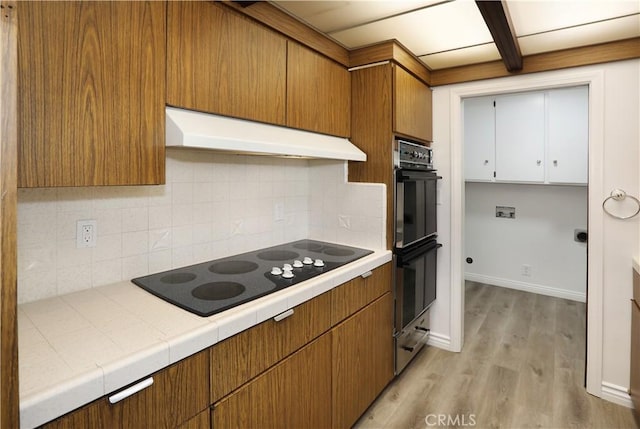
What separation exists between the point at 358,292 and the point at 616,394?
1762mm

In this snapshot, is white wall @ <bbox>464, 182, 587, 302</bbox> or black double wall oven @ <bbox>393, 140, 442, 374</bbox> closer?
black double wall oven @ <bbox>393, 140, 442, 374</bbox>

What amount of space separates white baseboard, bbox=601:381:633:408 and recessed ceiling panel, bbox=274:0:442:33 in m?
2.44

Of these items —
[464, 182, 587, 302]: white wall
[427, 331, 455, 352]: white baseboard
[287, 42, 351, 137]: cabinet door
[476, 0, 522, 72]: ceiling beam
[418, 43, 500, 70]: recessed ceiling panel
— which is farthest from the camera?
[464, 182, 587, 302]: white wall

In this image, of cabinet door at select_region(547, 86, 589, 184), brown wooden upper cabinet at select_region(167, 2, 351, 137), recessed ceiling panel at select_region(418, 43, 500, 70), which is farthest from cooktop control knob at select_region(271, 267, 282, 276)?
cabinet door at select_region(547, 86, 589, 184)

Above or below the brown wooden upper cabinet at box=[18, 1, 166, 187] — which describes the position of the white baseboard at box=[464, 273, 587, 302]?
below

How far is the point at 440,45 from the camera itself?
2.15 meters

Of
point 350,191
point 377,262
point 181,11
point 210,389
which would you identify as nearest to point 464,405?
point 377,262

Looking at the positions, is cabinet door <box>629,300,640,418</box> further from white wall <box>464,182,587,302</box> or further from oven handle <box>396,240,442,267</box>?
white wall <box>464,182,587,302</box>

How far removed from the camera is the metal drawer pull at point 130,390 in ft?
2.83

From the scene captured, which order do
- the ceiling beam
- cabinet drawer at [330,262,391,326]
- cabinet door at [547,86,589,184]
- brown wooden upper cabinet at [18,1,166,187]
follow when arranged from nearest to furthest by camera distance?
brown wooden upper cabinet at [18,1,166,187] < the ceiling beam < cabinet drawer at [330,262,391,326] < cabinet door at [547,86,589,184]

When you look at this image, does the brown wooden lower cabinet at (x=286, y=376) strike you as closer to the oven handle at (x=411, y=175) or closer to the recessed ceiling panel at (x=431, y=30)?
the oven handle at (x=411, y=175)

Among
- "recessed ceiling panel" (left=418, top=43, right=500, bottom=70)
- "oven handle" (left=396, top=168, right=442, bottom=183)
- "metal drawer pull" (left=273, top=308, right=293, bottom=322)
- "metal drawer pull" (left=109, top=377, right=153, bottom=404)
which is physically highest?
"recessed ceiling panel" (left=418, top=43, right=500, bottom=70)

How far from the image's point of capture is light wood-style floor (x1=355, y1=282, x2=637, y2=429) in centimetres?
200

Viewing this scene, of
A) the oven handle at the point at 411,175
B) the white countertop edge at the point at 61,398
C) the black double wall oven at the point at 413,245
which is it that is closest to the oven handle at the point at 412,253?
the black double wall oven at the point at 413,245
